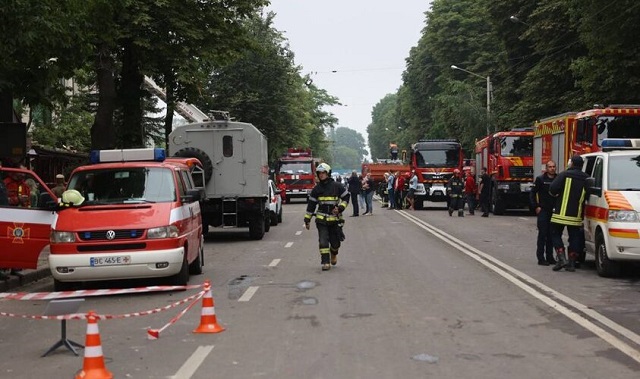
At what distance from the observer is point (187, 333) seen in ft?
28.0

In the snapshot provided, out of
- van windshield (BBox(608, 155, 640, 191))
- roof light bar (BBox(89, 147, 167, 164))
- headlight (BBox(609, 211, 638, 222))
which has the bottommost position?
headlight (BBox(609, 211, 638, 222))

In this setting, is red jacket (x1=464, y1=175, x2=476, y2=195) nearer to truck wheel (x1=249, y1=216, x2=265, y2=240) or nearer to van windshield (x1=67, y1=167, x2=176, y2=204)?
truck wheel (x1=249, y1=216, x2=265, y2=240)

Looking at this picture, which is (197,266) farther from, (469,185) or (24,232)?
(469,185)

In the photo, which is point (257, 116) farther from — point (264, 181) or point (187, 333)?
→ point (187, 333)

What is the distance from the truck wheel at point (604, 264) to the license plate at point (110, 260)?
7106mm

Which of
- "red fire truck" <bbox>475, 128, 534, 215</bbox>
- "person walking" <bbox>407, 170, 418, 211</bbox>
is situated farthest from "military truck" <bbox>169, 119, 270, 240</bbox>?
"person walking" <bbox>407, 170, 418, 211</bbox>

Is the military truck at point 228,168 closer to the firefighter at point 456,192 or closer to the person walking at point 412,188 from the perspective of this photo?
the firefighter at point 456,192

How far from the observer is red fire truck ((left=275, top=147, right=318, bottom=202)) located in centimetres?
4853

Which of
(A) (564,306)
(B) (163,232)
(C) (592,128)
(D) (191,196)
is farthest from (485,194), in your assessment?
(A) (564,306)

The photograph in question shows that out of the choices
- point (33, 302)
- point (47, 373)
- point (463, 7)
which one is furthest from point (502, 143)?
point (463, 7)

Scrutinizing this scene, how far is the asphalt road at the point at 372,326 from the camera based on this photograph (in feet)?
23.1

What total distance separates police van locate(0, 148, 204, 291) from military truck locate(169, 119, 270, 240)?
290 inches

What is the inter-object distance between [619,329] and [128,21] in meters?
20.3

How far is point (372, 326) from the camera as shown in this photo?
8.84 meters
